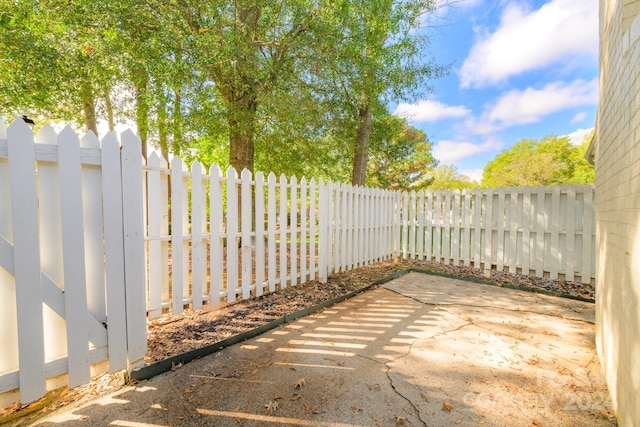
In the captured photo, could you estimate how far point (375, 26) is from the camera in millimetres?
5738

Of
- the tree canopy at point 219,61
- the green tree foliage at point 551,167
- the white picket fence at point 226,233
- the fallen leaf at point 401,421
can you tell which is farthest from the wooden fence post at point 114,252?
the green tree foliage at point 551,167

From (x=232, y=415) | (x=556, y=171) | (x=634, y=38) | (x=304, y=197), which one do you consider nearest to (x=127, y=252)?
(x=232, y=415)

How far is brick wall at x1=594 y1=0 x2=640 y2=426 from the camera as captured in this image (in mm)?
1491

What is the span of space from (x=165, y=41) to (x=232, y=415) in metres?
5.48

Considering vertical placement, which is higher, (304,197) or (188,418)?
(304,197)

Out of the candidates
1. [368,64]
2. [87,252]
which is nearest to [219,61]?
[368,64]

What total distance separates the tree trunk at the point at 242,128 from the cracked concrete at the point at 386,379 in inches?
190

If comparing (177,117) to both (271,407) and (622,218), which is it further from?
(622,218)

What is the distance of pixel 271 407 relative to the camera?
6.13 feet

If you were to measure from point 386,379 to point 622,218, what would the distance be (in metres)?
2.05

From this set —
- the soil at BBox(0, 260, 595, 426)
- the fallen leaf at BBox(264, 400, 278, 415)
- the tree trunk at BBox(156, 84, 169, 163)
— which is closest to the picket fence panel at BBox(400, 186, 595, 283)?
the soil at BBox(0, 260, 595, 426)

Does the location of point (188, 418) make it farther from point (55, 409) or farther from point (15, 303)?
point (15, 303)

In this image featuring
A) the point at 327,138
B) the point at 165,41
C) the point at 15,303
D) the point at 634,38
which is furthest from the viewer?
the point at 327,138

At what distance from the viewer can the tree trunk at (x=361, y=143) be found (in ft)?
28.2
